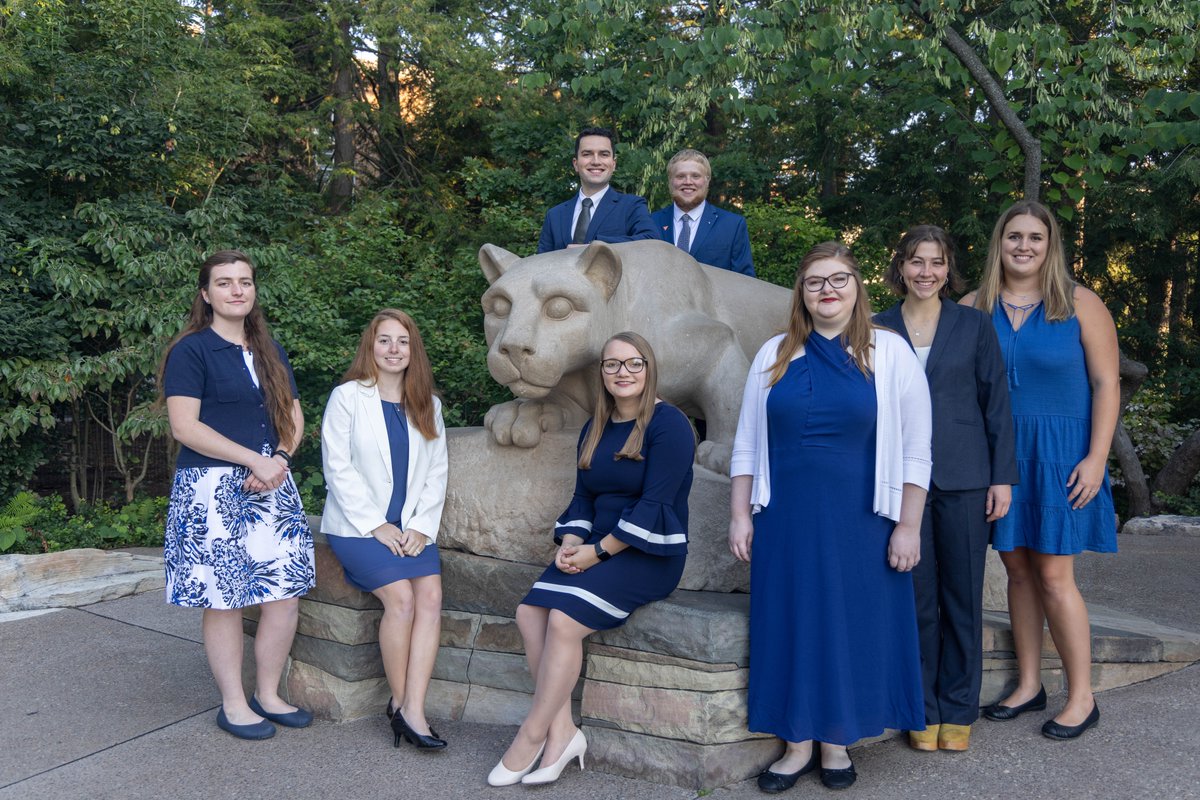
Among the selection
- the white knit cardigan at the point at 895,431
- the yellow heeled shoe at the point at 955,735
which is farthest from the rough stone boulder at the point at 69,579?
the yellow heeled shoe at the point at 955,735

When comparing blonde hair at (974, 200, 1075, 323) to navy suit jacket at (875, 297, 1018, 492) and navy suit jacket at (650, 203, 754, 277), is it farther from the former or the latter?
navy suit jacket at (650, 203, 754, 277)

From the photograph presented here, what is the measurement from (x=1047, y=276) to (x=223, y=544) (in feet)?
9.77

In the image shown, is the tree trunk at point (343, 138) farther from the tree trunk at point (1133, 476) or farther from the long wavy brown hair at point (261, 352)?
the long wavy brown hair at point (261, 352)

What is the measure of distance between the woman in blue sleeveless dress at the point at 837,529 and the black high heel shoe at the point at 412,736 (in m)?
1.10

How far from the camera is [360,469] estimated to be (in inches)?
139

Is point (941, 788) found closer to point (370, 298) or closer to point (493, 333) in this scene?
point (493, 333)

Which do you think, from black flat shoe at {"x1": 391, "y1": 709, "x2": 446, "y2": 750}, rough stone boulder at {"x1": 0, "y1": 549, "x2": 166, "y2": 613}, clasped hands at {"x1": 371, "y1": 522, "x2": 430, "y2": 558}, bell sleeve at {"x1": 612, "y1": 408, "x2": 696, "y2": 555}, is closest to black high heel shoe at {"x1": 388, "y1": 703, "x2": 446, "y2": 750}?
black flat shoe at {"x1": 391, "y1": 709, "x2": 446, "y2": 750}

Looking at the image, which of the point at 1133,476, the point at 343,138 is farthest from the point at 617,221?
the point at 343,138

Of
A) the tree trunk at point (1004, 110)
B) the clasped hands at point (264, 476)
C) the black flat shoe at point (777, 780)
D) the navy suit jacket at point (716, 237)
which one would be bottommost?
the black flat shoe at point (777, 780)

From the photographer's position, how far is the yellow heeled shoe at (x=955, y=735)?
321 centimetres

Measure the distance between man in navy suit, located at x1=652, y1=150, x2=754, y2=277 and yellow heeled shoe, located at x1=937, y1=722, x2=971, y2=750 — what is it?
2.31m

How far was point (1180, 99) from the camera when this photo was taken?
5707 millimetres

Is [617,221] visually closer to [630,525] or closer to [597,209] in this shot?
[597,209]

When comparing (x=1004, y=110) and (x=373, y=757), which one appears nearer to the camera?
(x=373, y=757)
